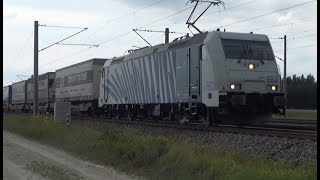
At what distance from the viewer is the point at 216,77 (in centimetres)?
1938

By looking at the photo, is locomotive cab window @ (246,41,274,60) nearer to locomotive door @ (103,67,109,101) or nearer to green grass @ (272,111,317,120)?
locomotive door @ (103,67,109,101)

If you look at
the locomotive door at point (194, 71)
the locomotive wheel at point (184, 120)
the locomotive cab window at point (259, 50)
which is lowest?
the locomotive wheel at point (184, 120)

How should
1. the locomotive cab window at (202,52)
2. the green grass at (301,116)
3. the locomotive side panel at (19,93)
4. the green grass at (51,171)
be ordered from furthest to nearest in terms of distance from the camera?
the locomotive side panel at (19,93) → the green grass at (301,116) → the locomotive cab window at (202,52) → the green grass at (51,171)

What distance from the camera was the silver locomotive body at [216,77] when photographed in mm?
19422

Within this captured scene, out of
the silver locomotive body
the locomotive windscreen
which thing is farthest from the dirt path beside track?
the locomotive windscreen

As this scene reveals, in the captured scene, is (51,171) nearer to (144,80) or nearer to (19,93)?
(144,80)

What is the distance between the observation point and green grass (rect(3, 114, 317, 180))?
30.9 ft

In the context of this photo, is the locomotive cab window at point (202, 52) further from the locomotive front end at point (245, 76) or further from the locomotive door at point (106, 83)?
the locomotive door at point (106, 83)

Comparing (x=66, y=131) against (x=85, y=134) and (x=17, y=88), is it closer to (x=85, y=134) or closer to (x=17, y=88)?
(x=85, y=134)

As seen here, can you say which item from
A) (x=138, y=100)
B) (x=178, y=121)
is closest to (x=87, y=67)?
(x=138, y=100)

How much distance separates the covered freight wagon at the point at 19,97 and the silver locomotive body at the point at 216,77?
38100 millimetres

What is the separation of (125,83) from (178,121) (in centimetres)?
623

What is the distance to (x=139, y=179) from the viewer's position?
11.0 metres

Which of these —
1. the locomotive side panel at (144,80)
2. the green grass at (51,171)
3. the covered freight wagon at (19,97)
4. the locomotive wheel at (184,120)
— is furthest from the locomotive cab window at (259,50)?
the covered freight wagon at (19,97)
